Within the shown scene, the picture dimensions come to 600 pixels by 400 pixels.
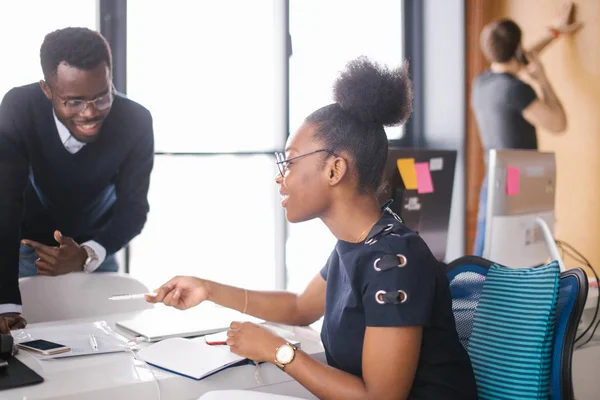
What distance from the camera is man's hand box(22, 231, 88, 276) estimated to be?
2066mm

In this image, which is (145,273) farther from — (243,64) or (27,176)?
(243,64)

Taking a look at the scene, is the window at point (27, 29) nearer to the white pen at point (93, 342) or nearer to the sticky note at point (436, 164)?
the white pen at point (93, 342)

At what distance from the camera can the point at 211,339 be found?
143 centimetres

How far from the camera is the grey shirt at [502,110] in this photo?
3.38 meters

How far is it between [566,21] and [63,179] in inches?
101

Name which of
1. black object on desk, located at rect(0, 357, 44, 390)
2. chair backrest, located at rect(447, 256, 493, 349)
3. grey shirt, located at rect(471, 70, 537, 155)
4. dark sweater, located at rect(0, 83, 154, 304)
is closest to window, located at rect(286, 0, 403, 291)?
grey shirt, located at rect(471, 70, 537, 155)

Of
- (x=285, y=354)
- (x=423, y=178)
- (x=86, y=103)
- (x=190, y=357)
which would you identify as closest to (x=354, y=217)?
(x=285, y=354)

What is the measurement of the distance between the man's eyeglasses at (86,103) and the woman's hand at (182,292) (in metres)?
0.89

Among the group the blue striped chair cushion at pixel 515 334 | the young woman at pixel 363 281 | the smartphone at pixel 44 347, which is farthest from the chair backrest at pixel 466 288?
the smartphone at pixel 44 347

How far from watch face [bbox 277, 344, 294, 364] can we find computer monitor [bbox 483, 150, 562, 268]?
3.75 feet

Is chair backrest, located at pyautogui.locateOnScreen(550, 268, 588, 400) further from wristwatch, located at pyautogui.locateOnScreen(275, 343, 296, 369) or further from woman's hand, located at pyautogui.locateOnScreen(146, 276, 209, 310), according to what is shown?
woman's hand, located at pyautogui.locateOnScreen(146, 276, 209, 310)

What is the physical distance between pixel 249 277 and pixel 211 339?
70.1 inches

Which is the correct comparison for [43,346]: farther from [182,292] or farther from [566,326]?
[566,326]

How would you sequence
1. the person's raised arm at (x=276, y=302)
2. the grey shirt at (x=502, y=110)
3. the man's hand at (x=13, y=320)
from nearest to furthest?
the person's raised arm at (x=276, y=302) < the man's hand at (x=13, y=320) < the grey shirt at (x=502, y=110)
